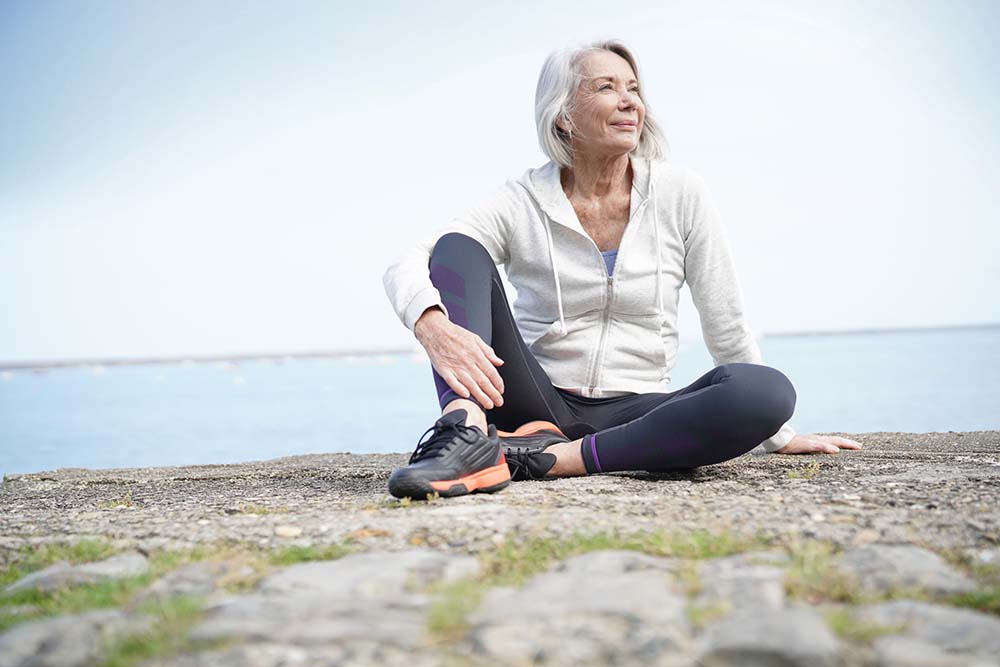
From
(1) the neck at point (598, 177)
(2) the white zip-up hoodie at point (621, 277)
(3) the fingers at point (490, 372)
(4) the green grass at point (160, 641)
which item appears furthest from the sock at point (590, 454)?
(4) the green grass at point (160, 641)

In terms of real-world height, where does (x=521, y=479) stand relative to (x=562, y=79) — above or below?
below

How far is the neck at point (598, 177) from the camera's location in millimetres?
3107

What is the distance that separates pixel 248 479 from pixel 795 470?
220 centimetres

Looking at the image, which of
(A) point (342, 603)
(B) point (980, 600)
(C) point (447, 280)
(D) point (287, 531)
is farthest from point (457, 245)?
(B) point (980, 600)

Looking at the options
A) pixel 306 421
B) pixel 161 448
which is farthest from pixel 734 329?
pixel 306 421

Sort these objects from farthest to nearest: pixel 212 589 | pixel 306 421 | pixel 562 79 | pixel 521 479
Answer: pixel 306 421, pixel 562 79, pixel 521 479, pixel 212 589

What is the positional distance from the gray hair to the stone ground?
4.28 feet

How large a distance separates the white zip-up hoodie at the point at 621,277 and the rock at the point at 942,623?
1.78 m

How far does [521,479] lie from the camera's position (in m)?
2.78

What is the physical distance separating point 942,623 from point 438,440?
4.65 ft

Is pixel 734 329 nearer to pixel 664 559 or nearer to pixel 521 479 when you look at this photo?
pixel 521 479

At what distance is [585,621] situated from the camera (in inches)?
48.1

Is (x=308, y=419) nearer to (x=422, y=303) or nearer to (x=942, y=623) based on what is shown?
(x=422, y=303)

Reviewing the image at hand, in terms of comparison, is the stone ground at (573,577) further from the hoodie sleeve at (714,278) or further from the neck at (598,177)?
the neck at (598,177)
